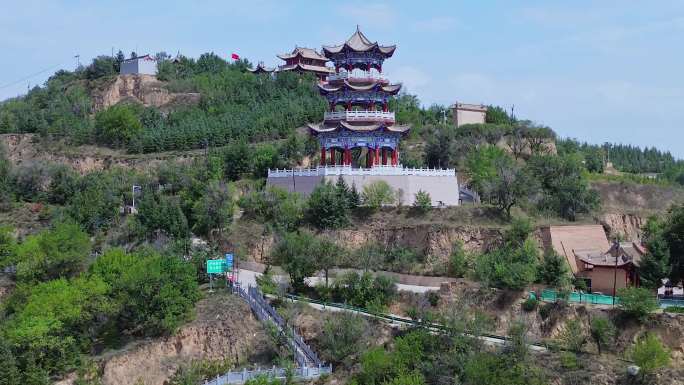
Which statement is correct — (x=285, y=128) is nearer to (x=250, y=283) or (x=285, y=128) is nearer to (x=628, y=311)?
(x=250, y=283)

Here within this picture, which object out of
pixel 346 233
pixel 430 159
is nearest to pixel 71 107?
pixel 430 159

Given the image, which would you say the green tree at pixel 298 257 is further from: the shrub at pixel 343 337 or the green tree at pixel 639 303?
the green tree at pixel 639 303

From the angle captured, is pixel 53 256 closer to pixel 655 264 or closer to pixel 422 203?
pixel 422 203

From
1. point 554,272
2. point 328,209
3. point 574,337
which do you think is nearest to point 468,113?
point 328,209

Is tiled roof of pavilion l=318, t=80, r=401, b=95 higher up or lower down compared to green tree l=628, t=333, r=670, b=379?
higher up

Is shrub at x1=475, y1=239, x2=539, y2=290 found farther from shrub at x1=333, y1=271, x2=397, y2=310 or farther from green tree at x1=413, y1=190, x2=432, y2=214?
green tree at x1=413, y1=190, x2=432, y2=214

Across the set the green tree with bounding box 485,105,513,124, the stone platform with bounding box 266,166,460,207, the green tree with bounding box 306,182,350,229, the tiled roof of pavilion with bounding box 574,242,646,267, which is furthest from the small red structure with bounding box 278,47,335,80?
the tiled roof of pavilion with bounding box 574,242,646,267
